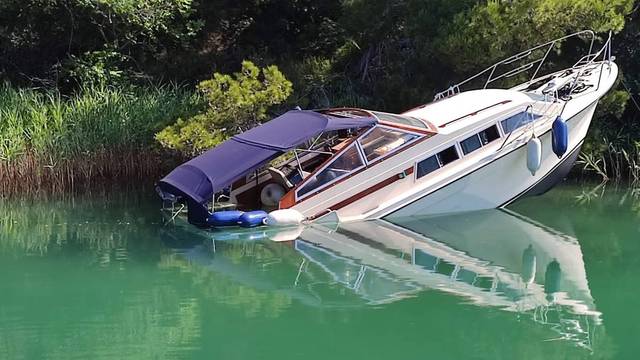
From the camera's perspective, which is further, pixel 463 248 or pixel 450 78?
pixel 450 78

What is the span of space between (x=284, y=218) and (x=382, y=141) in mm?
1544

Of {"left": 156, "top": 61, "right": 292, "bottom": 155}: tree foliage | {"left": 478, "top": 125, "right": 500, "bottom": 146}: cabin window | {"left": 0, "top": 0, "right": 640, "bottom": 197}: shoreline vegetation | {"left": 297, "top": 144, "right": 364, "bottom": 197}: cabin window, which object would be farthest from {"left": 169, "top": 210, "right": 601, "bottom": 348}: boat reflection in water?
{"left": 0, "top": 0, "right": 640, "bottom": 197}: shoreline vegetation

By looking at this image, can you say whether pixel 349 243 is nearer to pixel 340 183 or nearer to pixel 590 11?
pixel 340 183

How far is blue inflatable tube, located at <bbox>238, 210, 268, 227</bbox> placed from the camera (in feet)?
29.7

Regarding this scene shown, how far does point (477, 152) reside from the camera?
9844 millimetres

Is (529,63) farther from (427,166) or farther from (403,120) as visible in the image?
(427,166)

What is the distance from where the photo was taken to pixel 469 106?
1007 cm

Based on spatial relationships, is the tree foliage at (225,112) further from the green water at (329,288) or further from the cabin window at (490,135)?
the cabin window at (490,135)

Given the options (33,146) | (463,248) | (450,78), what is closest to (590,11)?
(450,78)

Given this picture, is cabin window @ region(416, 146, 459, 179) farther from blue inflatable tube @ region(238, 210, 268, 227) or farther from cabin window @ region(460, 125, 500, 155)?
blue inflatable tube @ region(238, 210, 268, 227)

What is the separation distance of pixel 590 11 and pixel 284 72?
509 cm

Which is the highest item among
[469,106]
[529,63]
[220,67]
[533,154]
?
[220,67]

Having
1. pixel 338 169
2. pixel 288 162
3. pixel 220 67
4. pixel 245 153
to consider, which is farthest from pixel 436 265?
pixel 220 67

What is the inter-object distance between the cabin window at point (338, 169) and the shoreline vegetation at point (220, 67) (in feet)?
6.75
